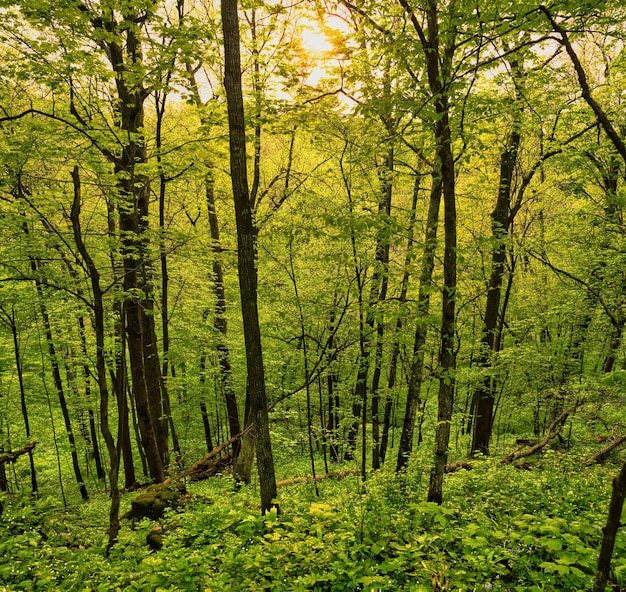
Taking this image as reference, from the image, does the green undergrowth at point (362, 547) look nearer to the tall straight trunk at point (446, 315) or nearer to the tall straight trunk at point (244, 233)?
the tall straight trunk at point (446, 315)

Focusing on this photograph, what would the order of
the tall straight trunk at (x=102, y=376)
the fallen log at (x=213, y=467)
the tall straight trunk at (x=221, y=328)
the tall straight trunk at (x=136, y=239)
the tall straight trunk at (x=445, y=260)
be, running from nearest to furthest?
the tall straight trunk at (x=445, y=260) < the tall straight trunk at (x=102, y=376) < the tall straight trunk at (x=136, y=239) < the tall straight trunk at (x=221, y=328) < the fallen log at (x=213, y=467)

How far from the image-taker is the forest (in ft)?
12.3

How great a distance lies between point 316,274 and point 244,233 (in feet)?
21.1

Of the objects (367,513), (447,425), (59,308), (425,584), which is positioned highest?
(59,308)

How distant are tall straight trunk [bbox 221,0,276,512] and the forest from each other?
1.2 inches

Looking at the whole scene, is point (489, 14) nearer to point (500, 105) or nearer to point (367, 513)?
point (500, 105)

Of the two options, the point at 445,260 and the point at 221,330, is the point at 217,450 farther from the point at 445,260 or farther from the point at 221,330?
the point at 445,260

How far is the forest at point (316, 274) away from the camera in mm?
3756

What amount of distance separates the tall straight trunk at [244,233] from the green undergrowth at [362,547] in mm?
750

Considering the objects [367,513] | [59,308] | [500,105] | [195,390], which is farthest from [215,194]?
[367,513]

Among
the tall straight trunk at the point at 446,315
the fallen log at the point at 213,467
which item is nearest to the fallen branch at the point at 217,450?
the fallen log at the point at 213,467

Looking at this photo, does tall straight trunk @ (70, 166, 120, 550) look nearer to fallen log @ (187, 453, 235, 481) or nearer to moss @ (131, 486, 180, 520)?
moss @ (131, 486, 180, 520)

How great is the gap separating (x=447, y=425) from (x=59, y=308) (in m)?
11.5

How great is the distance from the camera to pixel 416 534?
407cm
